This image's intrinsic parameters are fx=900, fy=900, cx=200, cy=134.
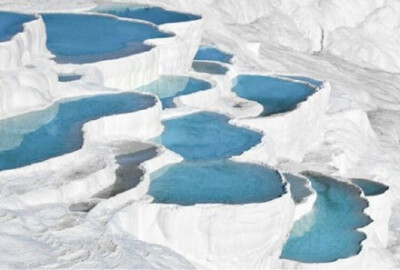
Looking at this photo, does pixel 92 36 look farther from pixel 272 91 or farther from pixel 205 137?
pixel 205 137

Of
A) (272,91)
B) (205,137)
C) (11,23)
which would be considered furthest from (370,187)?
(11,23)

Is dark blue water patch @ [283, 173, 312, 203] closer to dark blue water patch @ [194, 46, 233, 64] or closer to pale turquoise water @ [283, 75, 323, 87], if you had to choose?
pale turquoise water @ [283, 75, 323, 87]

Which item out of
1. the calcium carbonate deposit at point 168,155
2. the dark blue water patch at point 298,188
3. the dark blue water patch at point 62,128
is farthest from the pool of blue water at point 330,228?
the dark blue water patch at point 62,128

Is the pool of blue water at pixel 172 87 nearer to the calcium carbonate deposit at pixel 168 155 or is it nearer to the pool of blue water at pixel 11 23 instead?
the calcium carbonate deposit at pixel 168 155

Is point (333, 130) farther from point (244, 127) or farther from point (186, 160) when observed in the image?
point (186, 160)

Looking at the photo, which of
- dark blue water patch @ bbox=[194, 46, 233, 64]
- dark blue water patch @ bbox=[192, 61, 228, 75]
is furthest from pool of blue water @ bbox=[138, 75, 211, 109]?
dark blue water patch @ bbox=[194, 46, 233, 64]

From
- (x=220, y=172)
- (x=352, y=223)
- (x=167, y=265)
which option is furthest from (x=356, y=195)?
(x=167, y=265)

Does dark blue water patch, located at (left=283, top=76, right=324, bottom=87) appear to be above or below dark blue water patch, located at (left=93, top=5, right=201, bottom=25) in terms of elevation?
below
